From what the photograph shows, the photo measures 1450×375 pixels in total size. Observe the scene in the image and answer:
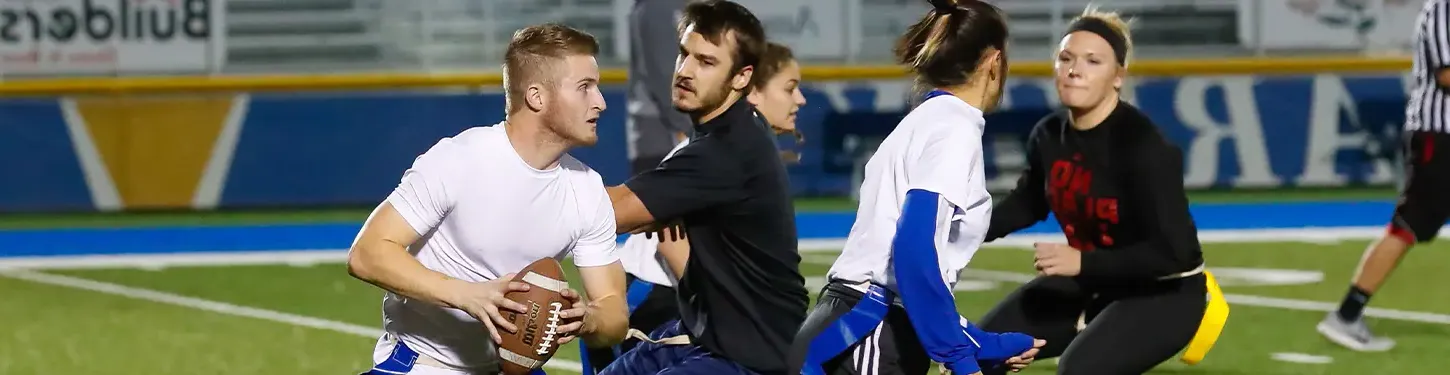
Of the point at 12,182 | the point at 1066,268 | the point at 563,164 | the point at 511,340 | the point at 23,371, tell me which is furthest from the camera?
the point at 12,182

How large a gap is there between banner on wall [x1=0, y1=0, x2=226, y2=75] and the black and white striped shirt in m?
10.1

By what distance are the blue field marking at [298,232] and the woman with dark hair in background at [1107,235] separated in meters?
7.18

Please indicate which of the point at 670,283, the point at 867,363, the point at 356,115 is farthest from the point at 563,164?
the point at 356,115

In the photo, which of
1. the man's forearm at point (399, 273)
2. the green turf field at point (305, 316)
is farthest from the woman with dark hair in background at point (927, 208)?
the green turf field at point (305, 316)

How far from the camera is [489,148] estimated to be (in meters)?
4.87

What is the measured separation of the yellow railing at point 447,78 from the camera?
52.5ft

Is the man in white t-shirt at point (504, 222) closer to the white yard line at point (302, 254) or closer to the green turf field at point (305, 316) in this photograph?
the green turf field at point (305, 316)

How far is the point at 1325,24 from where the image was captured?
55.9 ft

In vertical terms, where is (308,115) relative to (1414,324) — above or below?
below

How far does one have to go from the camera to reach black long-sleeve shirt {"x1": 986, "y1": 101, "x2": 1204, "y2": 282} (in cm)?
603

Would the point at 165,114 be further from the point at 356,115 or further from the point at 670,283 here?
the point at 670,283

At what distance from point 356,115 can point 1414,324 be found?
9184 millimetres

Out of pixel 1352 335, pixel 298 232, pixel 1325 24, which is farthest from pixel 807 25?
pixel 1352 335

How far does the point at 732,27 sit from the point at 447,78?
1116cm
